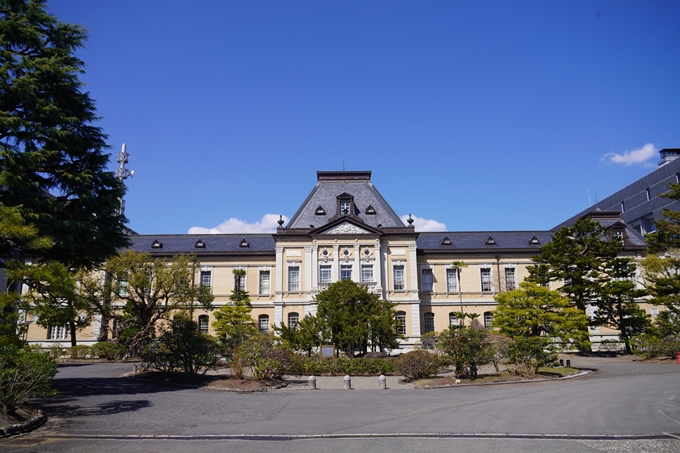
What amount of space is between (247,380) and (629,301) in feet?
79.4

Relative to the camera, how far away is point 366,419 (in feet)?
37.8

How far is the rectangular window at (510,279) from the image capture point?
125 feet

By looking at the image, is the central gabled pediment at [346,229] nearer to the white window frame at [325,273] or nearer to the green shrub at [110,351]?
the white window frame at [325,273]

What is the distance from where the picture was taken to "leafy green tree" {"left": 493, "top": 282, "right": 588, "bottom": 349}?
21.3 meters

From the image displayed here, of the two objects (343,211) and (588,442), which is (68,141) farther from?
(343,211)

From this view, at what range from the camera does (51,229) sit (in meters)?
14.7

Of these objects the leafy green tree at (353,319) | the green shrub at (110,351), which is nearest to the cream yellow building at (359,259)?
the green shrub at (110,351)

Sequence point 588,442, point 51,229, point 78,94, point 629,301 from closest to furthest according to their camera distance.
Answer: point 588,442 → point 51,229 → point 78,94 → point 629,301

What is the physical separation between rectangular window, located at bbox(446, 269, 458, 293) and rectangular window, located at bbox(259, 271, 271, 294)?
46.3 feet

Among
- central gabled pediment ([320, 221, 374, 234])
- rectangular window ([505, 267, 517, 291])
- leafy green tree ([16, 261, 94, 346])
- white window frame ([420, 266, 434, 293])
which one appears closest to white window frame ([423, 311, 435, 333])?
white window frame ([420, 266, 434, 293])

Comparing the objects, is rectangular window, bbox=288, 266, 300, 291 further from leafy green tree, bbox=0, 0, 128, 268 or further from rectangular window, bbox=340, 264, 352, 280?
leafy green tree, bbox=0, 0, 128, 268

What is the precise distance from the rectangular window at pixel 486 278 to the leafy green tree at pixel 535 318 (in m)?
15.1

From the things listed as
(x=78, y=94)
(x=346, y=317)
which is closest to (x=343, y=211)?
(x=346, y=317)

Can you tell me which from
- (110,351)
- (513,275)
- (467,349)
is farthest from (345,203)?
(467,349)
